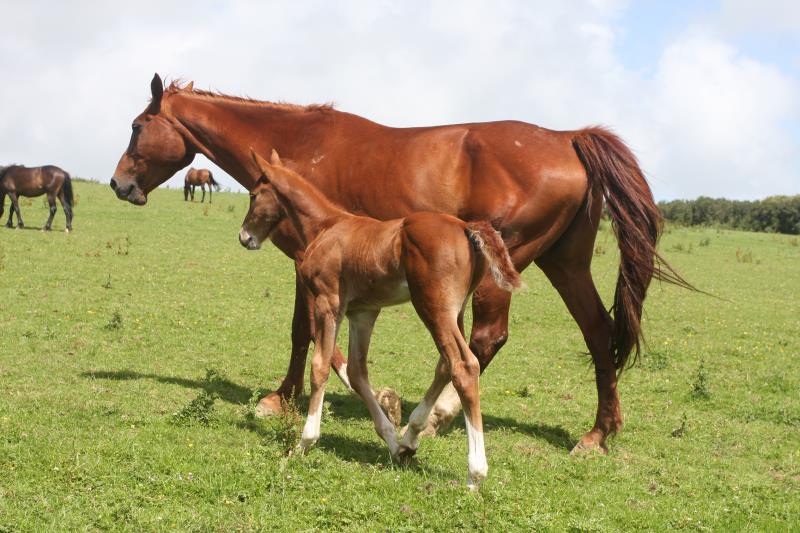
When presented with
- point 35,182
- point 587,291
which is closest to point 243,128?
point 587,291

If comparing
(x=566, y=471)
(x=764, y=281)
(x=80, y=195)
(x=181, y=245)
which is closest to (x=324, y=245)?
(x=566, y=471)

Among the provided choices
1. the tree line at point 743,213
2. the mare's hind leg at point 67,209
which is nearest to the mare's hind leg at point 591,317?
the mare's hind leg at point 67,209

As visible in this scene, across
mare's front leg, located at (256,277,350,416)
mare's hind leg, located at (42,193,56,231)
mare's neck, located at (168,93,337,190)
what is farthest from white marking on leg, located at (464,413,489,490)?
mare's hind leg, located at (42,193,56,231)

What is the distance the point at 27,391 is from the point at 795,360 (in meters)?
8.97

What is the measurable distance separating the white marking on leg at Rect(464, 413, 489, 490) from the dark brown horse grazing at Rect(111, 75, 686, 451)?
5.44 feet

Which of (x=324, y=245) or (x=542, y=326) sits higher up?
(x=324, y=245)

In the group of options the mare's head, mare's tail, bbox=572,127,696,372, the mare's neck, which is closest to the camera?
the mare's head

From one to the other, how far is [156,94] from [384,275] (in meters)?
4.06

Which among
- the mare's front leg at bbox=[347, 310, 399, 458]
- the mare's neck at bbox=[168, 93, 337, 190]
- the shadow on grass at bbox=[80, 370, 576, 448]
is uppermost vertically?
the mare's neck at bbox=[168, 93, 337, 190]

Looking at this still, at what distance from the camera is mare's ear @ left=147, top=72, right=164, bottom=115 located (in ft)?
27.2

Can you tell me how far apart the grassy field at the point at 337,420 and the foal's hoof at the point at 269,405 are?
0.24 metres

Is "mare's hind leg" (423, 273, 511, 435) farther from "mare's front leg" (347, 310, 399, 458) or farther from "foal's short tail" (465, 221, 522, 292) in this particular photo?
"foal's short tail" (465, 221, 522, 292)

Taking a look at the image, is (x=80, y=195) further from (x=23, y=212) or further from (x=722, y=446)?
(x=722, y=446)

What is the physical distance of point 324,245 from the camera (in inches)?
233
